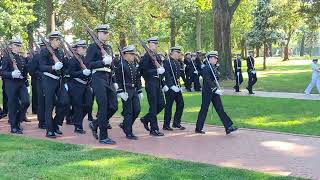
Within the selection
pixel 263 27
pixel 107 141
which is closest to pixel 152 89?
pixel 107 141

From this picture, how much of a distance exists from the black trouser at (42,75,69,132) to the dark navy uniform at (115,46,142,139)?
1396 mm

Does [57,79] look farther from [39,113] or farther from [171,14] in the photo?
[171,14]

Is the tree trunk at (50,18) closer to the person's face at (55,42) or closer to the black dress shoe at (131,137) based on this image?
the person's face at (55,42)

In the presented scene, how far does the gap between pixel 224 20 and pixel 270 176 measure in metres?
22.7

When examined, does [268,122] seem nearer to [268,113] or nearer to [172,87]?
[268,113]

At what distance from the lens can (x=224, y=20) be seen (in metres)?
29.6

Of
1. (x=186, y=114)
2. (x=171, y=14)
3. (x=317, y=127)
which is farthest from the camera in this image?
(x=171, y=14)

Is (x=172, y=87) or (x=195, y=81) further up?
(x=172, y=87)

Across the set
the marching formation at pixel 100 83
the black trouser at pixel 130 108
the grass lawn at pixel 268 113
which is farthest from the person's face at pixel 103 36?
the grass lawn at pixel 268 113

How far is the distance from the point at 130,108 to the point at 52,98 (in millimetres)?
1725

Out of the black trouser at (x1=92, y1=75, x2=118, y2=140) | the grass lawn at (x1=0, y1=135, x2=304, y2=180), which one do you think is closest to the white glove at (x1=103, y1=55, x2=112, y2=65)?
the black trouser at (x1=92, y1=75, x2=118, y2=140)

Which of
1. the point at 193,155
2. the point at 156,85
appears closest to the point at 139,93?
the point at 156,85

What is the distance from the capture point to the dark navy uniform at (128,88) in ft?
35.7

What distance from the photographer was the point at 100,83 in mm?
10234
